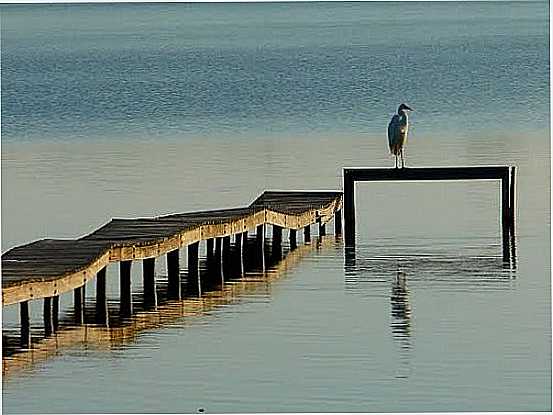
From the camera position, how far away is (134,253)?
356 inches

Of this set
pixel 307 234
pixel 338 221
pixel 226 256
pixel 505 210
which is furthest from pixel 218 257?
pixel 505 210

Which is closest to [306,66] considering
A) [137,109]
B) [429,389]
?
[137,109]

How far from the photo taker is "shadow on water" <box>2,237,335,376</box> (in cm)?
775

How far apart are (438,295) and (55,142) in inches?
512

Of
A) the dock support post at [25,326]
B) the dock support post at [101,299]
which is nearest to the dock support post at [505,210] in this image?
the dock support post at [101,299]

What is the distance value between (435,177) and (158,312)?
393cm

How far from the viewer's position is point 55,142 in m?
22.0

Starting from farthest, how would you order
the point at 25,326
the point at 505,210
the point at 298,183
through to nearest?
the point at 298,183 < the point at 505,210 < the point at 25,326

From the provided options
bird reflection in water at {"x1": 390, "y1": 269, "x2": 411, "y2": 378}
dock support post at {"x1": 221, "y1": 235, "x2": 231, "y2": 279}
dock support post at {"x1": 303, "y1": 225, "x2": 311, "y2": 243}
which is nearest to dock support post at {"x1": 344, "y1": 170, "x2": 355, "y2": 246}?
dock support post at {"x1": 303, "y1": 225, "x2": 311, "y2": 243}

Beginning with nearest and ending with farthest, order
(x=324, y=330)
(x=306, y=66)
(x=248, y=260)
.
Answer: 1. (x=324, y=330)
2. (x=248, y=260)
3. (x=306, y=66)

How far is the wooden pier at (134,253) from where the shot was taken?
7898mm

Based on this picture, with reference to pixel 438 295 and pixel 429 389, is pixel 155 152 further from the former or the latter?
pixel 429 389

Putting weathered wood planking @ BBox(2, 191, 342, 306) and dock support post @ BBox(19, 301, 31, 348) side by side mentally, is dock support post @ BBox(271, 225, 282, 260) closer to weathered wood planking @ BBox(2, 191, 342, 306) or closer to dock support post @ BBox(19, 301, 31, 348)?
weathered wood planking @ BBox(2, 191, 342, 306)

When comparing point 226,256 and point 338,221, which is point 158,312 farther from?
point 338,221
